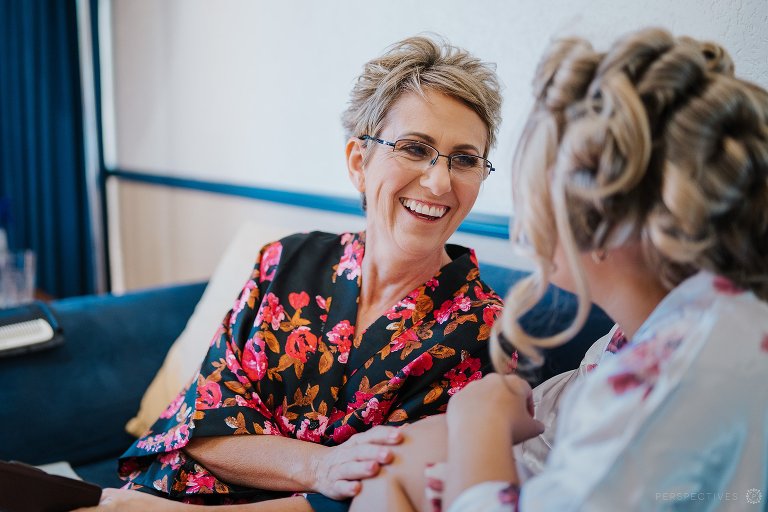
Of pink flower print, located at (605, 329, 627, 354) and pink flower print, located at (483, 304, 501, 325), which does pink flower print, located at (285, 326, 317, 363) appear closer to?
pink flower print, located at (483, 304, 501, 325)

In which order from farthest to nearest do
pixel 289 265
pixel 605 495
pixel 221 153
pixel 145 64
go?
pixel 145 64 → pixel 221 153 → pixel 289 265 → pixel 605 495

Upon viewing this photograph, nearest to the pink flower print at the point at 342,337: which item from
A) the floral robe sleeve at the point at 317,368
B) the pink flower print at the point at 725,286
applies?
the floral robe sleeve at the point at 317,368

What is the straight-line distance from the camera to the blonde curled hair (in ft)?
2.33

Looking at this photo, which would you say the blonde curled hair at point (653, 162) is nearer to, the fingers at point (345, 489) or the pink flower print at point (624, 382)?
A: the pink flower print at point (624, 382)

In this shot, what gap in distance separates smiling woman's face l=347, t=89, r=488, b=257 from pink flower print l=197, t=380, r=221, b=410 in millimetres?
448

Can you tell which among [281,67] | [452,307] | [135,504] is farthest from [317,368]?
[281,67]

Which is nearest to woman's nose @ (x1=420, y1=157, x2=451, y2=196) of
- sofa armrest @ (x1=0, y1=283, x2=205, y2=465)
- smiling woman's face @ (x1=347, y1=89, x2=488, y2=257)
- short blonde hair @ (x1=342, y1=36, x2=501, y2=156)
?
smiling woman's face @ (x1=347, y1=89, x2=488, y2=257)

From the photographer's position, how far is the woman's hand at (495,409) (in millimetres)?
850

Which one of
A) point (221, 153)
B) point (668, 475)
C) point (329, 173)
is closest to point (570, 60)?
point (668, 475)

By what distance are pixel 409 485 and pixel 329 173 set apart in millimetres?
1440

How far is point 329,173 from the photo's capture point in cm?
221

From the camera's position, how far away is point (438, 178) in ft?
4.11

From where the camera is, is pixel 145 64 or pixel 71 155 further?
pixel 71 155

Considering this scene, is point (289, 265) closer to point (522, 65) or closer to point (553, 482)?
point (522, 65)
